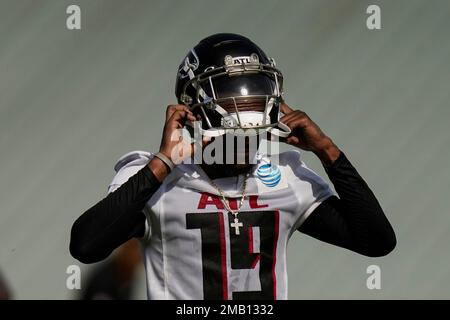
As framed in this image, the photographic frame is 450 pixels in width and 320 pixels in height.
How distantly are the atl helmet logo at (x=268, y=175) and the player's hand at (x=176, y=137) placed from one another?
0.65 ft

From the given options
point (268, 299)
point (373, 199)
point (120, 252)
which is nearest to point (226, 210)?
point (268, 299)

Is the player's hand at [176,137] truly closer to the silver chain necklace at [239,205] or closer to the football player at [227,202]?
the football player at [227,202]

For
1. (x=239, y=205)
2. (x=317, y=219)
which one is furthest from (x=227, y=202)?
(x=317, y=219)

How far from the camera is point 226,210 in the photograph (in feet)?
6.62

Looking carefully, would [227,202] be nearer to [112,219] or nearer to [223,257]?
[223,257]

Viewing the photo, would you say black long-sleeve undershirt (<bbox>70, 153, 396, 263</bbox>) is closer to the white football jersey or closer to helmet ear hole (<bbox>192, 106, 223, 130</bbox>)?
the white football jersey

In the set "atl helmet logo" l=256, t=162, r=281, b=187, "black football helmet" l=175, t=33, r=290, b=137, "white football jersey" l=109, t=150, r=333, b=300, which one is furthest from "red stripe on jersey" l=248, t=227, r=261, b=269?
"black football helmet" l=175, t=33, r=290, b=137

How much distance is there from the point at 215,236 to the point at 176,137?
0.26 metres

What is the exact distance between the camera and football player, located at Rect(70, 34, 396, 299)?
1.93 metres

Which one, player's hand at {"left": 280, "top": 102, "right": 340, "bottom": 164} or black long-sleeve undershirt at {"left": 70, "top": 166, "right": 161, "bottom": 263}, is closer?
black long-sleeve undershirt at {"left": 70, "top": 166, "right": 161, "bottom": 263}

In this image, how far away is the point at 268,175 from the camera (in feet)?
6.84

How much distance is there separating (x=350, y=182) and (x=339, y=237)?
150 mm

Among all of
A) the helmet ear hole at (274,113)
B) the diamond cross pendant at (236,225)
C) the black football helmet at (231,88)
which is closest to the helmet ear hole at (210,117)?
the black football helmet at (231,88)
